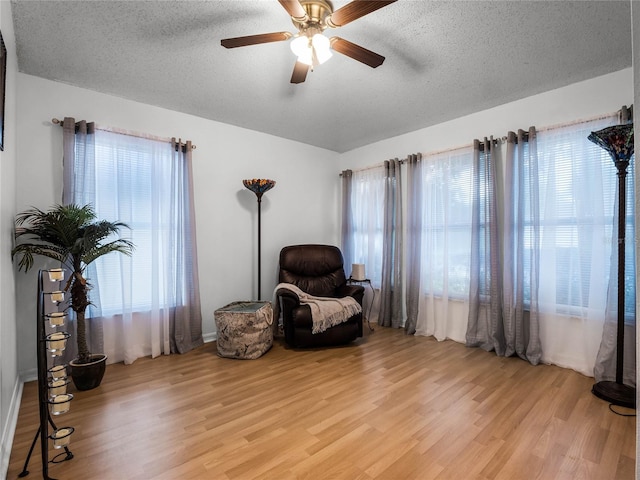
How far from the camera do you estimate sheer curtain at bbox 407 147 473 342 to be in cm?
349

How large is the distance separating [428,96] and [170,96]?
2559mm

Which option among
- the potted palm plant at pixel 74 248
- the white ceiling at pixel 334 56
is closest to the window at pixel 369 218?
the white ceiling at pixel 334 56

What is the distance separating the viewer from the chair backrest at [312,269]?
3.88 meters

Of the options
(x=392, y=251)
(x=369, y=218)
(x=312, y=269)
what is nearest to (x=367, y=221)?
(x=369, y=218)

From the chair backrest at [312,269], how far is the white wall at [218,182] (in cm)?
35

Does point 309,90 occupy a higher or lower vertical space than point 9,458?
higher

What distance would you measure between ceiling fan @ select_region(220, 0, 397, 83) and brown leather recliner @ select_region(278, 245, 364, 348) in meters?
2.26

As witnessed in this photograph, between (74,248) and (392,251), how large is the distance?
337 centimetres

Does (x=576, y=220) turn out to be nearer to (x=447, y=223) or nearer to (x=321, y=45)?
(x=447, y=223)

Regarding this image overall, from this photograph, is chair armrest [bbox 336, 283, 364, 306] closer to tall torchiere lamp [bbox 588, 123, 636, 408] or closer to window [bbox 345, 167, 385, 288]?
window [bbox 345, 167, 385, 288]

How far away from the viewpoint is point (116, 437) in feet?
5.85

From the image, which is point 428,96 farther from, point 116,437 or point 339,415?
point 116,437

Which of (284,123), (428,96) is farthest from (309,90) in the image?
(428,96)

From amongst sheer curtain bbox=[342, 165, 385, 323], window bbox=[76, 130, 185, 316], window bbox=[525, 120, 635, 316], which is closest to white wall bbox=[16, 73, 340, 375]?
window bbox=[76, 130, 185, 316]
